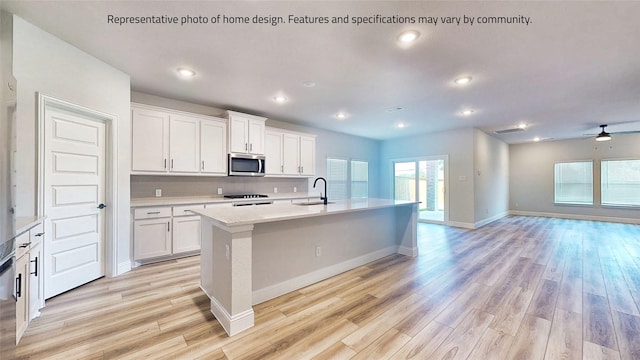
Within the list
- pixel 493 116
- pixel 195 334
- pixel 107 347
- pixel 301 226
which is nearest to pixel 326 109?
pixel 301 226

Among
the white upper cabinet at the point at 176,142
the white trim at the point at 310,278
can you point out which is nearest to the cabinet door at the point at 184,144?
the white upper cabinet at the point at 176,142

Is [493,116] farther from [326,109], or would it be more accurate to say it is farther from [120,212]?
[120,212]

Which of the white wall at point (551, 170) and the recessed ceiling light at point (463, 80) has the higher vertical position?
the recessed ceiling light at point (463, 80)

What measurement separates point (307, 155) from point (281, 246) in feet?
11.3

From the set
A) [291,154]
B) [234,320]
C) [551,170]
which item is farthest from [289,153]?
[551,170]

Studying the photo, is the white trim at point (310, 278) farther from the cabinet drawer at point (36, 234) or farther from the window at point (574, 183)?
the window at point (574, 183)

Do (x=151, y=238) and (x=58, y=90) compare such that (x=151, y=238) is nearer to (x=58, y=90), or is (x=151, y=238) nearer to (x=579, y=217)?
(x=58, y=90)

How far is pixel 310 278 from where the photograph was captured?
2.91 metres

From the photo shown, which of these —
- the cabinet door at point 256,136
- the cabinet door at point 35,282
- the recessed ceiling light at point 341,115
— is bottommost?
the cabinet door at point 35,282

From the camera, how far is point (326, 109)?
4.75 metres

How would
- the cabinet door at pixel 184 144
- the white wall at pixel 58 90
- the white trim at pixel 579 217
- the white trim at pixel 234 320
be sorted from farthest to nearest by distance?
the white trim at pixel 579 217 < the cabinet door at pixel 184 144 < the white wall at pixel 58 90 < the white trim at pixel 234 320

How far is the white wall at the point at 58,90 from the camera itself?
2.25 meters

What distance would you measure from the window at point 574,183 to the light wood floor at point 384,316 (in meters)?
5.43

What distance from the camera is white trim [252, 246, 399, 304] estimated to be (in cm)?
252
